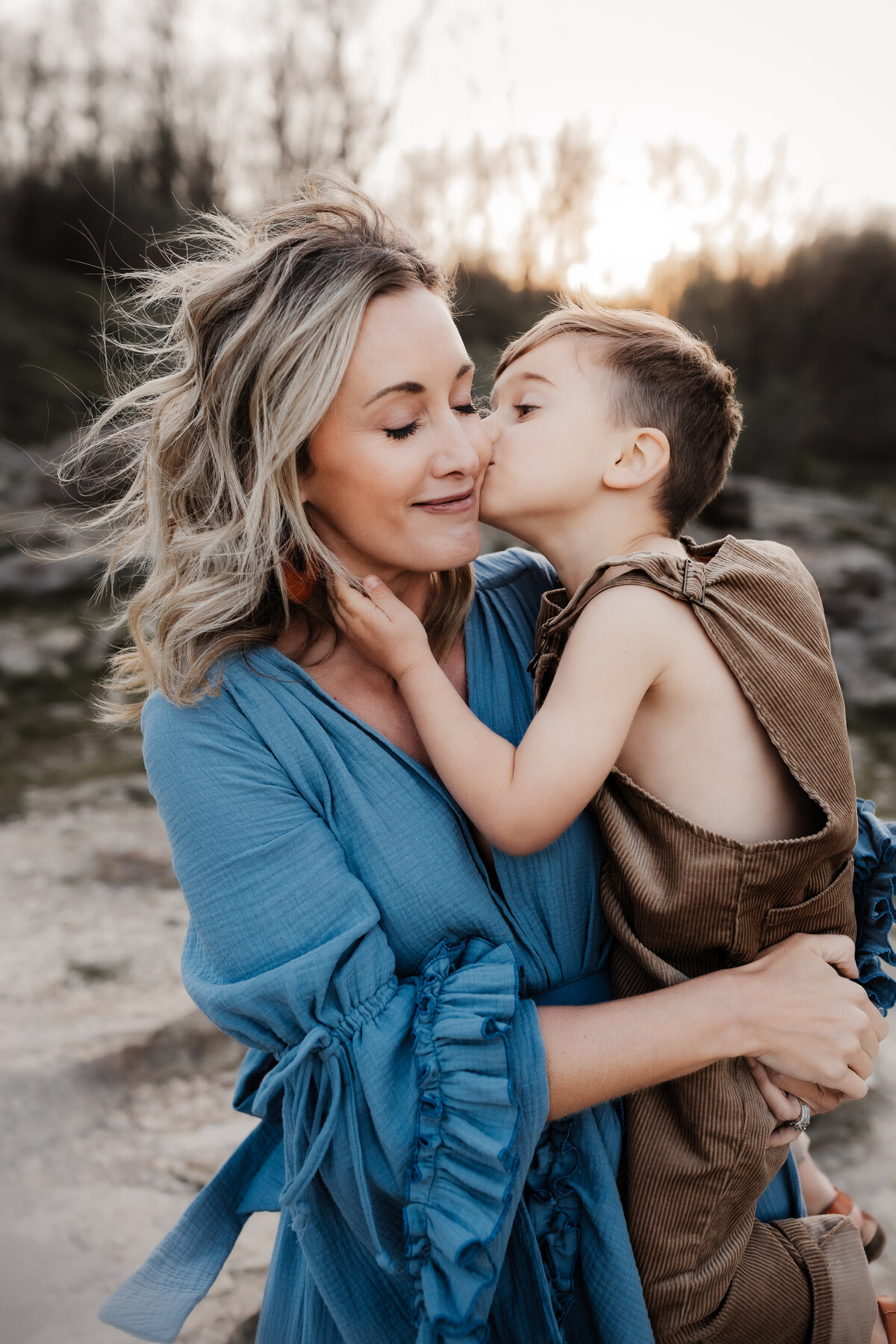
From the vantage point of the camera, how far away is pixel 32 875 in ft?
13.2

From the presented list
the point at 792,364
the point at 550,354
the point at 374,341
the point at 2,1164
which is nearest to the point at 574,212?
the point at 550,354

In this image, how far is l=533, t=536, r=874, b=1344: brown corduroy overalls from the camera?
1371 millimetres

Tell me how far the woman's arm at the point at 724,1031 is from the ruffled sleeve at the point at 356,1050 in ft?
0.21

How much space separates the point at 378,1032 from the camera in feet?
4.08

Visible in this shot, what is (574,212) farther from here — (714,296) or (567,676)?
(714,296)

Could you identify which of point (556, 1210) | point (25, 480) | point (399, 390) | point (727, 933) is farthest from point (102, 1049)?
point (25, 480)

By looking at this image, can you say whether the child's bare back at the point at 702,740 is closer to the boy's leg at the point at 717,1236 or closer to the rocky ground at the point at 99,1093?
the boy's leg at the point at 717,1236

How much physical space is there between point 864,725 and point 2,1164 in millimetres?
4963

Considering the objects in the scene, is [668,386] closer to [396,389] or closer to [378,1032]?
[396,389]

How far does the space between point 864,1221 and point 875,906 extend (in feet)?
2.88

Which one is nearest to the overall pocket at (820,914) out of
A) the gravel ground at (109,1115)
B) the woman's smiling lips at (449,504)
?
the woman's smiling lips at (449,504)

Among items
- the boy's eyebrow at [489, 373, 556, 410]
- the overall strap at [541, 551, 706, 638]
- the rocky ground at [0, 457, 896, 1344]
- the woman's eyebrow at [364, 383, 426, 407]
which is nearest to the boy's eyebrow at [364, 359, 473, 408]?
the woman's eyebrow at [364, 383, 426, 407]

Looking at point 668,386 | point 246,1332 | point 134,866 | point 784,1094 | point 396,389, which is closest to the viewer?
point 784,1094

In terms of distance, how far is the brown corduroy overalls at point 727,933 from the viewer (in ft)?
4.50
